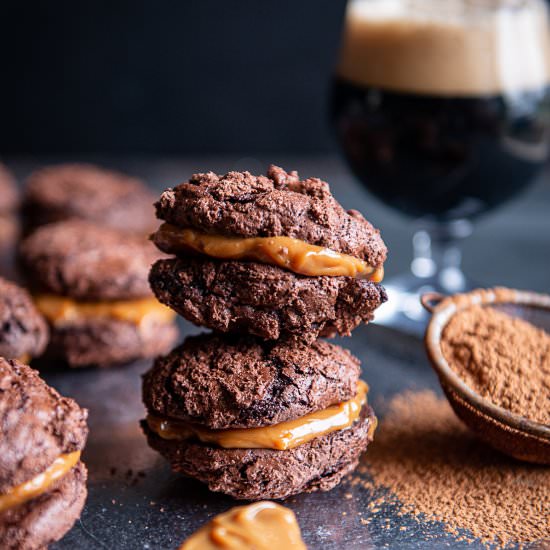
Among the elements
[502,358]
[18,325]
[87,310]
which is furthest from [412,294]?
[18,325]

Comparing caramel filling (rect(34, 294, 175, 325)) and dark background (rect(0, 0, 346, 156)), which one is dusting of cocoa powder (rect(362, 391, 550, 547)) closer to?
caramel filling (rect(34, 294, 175, 325))

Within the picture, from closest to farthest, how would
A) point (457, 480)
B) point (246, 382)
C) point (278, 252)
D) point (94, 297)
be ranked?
point (278, 252)
point (246, 382)
point (457, 480)
point (94, 297)

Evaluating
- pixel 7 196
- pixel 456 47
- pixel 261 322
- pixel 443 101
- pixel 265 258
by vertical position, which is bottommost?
pixel 7 196

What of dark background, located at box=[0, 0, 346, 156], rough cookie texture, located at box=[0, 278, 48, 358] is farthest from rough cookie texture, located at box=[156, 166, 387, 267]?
dark background, located at box=[0, 0, 346, 156]

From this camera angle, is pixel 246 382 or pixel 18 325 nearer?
pixel 246 382

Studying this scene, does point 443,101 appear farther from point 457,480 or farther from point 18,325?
point 18,325

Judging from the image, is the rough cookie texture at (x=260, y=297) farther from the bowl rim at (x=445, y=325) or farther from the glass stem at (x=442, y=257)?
the glass stem at (x=442, y=257)
